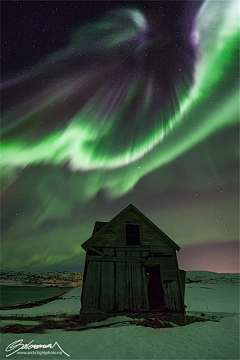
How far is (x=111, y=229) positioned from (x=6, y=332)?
8.12 m

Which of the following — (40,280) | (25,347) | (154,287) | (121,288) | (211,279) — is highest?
(121,288)

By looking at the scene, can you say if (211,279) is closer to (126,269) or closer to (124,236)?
(126,269)

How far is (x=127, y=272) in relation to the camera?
15984 millimetres

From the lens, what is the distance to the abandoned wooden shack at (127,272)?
1515 centimetres

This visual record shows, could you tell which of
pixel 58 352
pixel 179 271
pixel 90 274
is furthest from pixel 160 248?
pixel 58 352

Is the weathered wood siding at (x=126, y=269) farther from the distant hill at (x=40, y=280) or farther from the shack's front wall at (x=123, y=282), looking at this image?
the distant hill at (x=40, y=280)

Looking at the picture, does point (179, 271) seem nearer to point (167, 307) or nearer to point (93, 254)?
point (167, 307)

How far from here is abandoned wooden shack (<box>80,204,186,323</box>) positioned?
15148 millimetres

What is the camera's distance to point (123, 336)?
11.9 meters

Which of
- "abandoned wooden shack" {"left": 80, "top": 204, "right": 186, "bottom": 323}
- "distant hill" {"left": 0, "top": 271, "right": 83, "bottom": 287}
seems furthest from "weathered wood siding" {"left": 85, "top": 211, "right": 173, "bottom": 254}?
"distant hill" {"left": 0, "top": 271, "right": 83, "bottom": 287}

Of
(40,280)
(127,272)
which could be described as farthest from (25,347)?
(40,280)

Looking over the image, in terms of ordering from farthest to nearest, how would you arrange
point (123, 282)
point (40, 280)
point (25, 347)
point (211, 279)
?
1. point (40, 280)
2. point (211, 279)
3. point (123, 282)
4. point (25, 347)

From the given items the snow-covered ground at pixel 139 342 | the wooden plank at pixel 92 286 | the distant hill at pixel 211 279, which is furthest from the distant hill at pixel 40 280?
the snow-covered ground at pixel 139 342

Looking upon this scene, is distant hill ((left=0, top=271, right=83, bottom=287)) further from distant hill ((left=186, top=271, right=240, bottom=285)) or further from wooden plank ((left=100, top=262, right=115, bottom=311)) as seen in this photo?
wooden plank ((left=100, top=262, right=115, bottom=311))
